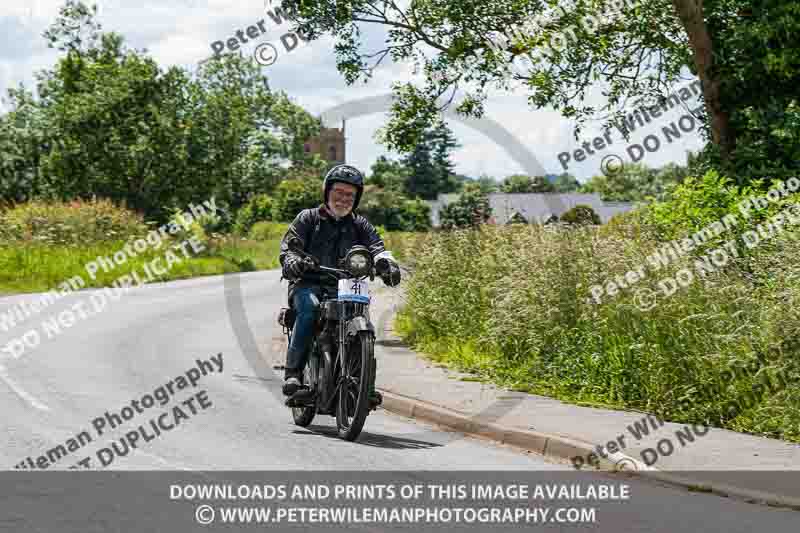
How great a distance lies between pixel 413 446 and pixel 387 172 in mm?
108011

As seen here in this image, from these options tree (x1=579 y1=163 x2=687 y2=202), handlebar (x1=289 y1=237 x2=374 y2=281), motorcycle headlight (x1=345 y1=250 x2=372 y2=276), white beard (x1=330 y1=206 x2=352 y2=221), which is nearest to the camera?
motorcycle headlight (x1=345 y1=250 x2=372 y2=276)

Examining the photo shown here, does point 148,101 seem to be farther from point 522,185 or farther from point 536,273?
point 522,185

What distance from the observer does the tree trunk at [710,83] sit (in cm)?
1667

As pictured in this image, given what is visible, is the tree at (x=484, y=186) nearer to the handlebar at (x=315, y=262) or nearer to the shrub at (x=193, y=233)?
the shrub at (x=193, y=233)

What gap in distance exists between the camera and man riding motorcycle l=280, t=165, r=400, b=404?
905 centimetres

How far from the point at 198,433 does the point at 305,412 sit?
3.22ft

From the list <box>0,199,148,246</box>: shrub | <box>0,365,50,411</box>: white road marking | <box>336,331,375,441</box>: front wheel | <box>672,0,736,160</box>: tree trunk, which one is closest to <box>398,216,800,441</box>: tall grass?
<box>336,331,375,441</box>: front wheel

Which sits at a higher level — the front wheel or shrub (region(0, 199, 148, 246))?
shrub (region(0, 199, 148, 246))

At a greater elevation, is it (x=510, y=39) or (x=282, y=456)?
(x=510, y=39)

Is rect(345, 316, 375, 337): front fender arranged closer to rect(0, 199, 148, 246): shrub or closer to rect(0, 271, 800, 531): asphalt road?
rect(0, 271, 800, 531): asphalt road

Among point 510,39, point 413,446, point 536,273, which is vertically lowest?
point 413,446

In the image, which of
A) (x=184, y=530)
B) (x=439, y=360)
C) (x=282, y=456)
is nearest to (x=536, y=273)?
(x=439, y=360)

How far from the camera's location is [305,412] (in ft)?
31.2

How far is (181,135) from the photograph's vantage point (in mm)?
46656
